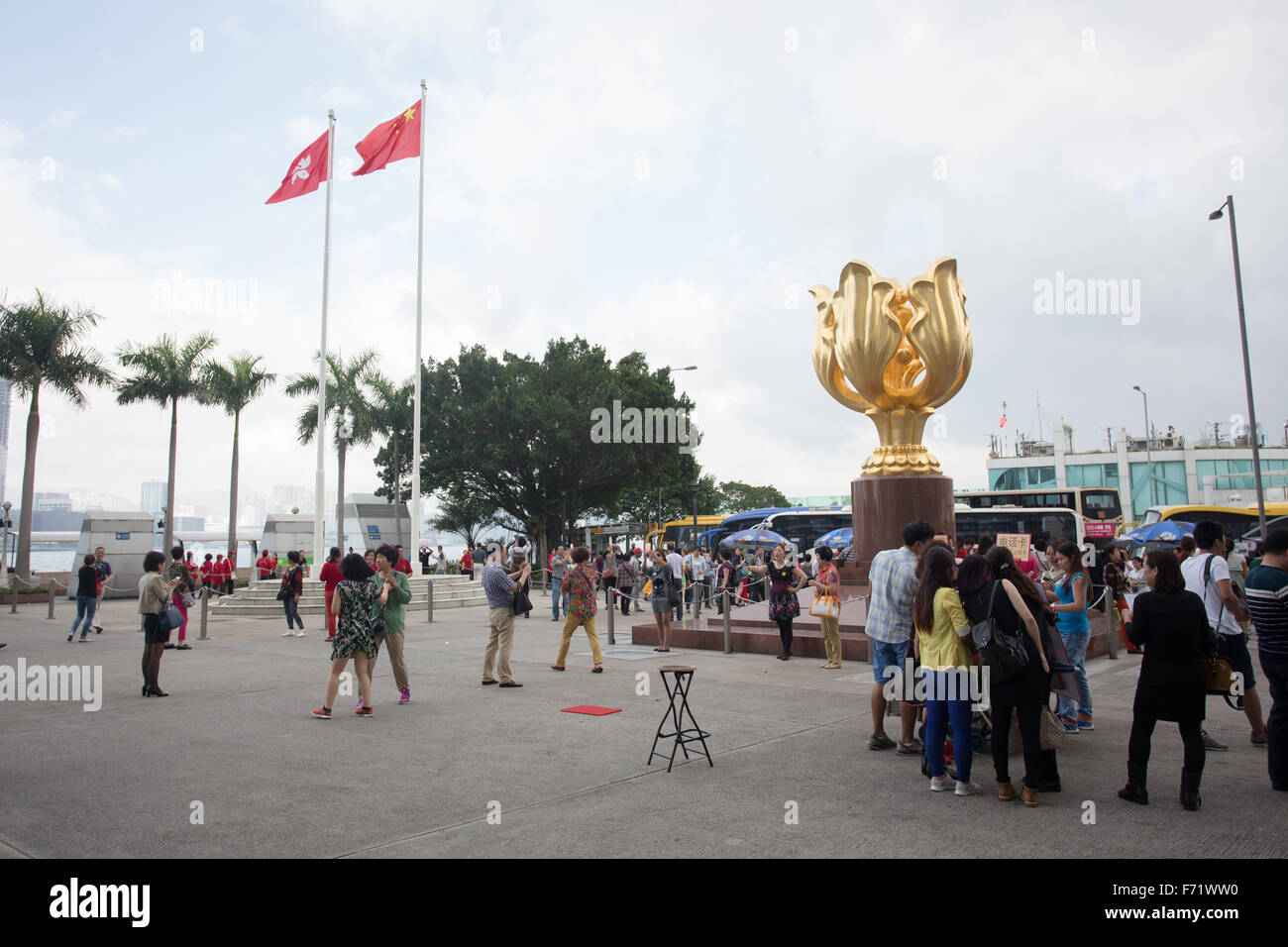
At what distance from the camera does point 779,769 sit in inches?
240

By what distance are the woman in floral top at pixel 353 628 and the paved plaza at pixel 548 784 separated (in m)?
0.28

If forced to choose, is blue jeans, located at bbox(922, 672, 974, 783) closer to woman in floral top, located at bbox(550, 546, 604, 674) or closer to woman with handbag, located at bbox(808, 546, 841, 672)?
woman with handbag, located at bbox(808, 546, 841, 672)

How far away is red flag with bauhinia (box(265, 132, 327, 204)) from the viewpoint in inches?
846

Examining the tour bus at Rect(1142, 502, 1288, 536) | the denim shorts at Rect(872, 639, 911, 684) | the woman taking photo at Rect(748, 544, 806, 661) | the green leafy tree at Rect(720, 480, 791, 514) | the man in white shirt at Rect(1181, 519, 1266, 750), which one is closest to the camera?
the man in white shirt at Rect(1181, 519, 1266, 750)

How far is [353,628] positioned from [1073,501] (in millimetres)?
33015

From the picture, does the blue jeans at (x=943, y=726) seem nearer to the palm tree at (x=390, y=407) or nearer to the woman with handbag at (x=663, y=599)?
the woman with handbag at (x=663, y=599)

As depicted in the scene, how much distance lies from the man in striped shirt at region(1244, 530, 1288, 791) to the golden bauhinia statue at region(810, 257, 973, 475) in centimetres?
956

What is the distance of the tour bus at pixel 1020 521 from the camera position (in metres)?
30.4

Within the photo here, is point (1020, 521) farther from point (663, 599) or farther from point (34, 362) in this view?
point (34, 362)

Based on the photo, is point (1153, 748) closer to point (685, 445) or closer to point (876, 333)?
point (876, 333)

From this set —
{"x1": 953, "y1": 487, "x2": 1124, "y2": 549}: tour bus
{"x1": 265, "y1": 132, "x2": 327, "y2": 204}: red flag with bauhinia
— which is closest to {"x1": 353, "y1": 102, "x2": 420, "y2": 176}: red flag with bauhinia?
{"x1": 265, "y1": 132, "x2": 327, "y2": 204}: red flag with bauhinia

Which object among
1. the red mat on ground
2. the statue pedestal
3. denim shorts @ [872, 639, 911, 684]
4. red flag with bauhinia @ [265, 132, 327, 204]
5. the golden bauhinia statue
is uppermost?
red flag with bauhinia @ [265, 132, 327, 204]
